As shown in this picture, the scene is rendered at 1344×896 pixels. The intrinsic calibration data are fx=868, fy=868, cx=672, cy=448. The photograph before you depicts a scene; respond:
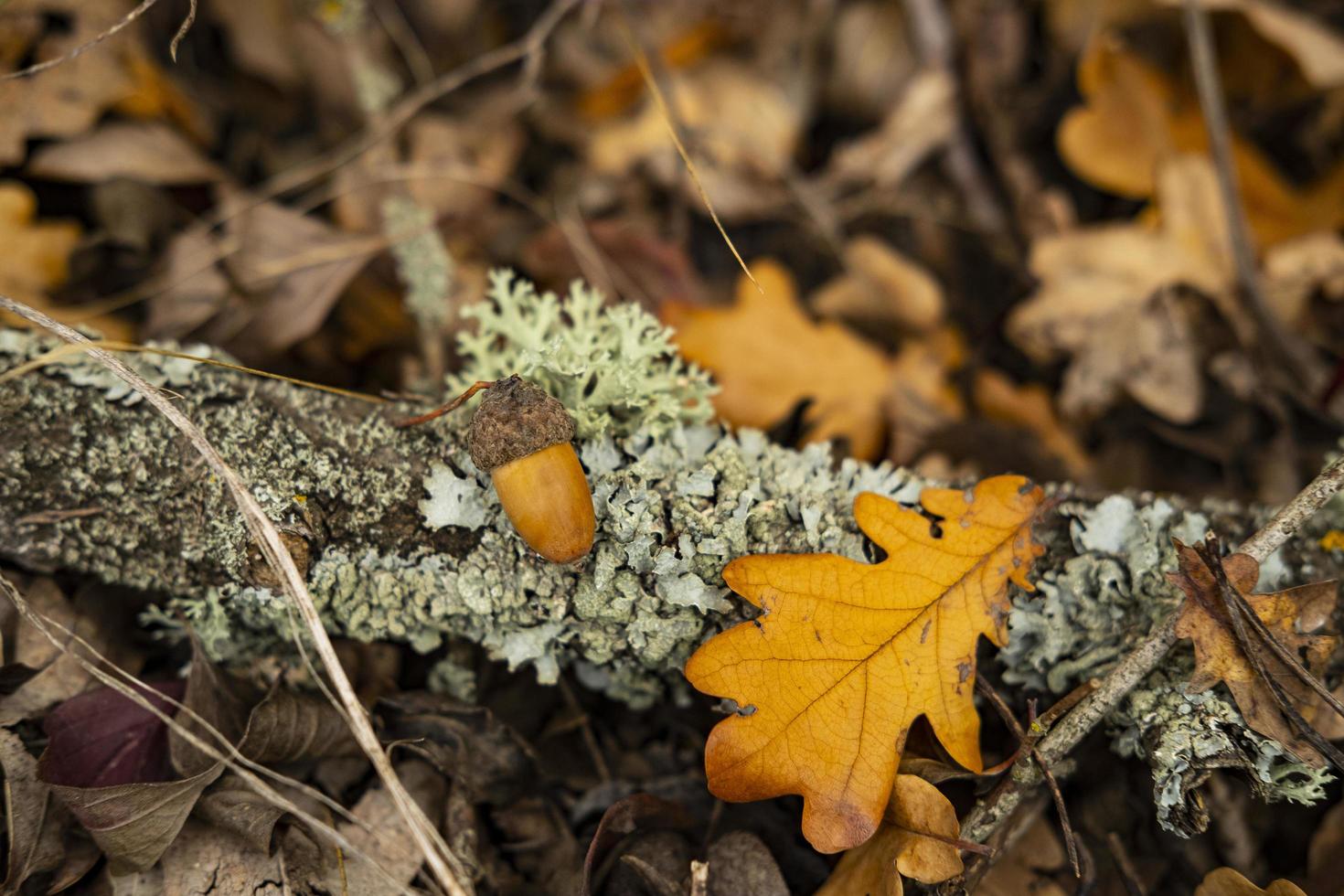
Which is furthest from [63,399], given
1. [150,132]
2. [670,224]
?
[670,224]

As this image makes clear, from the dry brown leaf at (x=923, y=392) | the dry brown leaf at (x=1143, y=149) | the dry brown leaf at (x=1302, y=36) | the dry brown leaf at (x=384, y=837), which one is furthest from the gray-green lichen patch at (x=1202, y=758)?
the dry brown leaf at (x=1302, y=36)

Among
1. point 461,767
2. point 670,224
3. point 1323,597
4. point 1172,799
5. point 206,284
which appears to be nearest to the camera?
point 1172,799

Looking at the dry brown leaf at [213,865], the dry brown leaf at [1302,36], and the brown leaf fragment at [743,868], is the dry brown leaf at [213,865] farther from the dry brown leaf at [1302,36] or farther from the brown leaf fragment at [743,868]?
the dry brown leaf at [1302,36]

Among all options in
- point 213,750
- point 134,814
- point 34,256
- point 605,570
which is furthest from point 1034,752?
point 34,256

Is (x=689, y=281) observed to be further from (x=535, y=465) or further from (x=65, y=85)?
(x=65, y=85)

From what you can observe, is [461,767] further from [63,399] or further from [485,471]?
[63,399]

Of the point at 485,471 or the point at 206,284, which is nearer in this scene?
the point at 485,471
